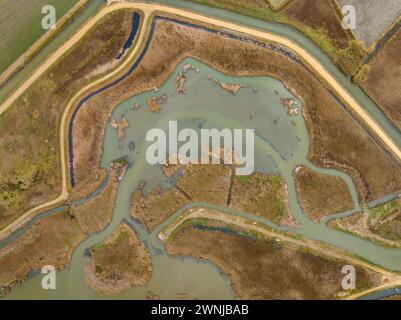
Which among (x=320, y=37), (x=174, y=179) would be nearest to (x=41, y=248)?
(x=174, y=179)

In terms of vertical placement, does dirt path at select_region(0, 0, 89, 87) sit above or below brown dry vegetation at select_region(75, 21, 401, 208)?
above

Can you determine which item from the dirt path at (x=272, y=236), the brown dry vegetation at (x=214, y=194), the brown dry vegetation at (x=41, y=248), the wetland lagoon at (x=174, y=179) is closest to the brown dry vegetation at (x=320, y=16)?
the wetland lagoon at (x=174, y=179)

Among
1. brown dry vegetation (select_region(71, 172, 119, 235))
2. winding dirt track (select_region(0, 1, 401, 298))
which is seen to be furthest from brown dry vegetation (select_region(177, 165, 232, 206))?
winding dirt track (select_region(0, 1, 401, 298))

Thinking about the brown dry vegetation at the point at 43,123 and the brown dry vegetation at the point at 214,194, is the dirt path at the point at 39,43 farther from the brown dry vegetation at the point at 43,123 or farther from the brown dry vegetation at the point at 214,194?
the brown dry vegetation at the point at 214,194

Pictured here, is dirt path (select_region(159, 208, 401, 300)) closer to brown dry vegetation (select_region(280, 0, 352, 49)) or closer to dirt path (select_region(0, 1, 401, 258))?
dirt path (select_region(0, 1, 401, 258))

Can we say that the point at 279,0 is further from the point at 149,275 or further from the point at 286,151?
the point at 149,275
